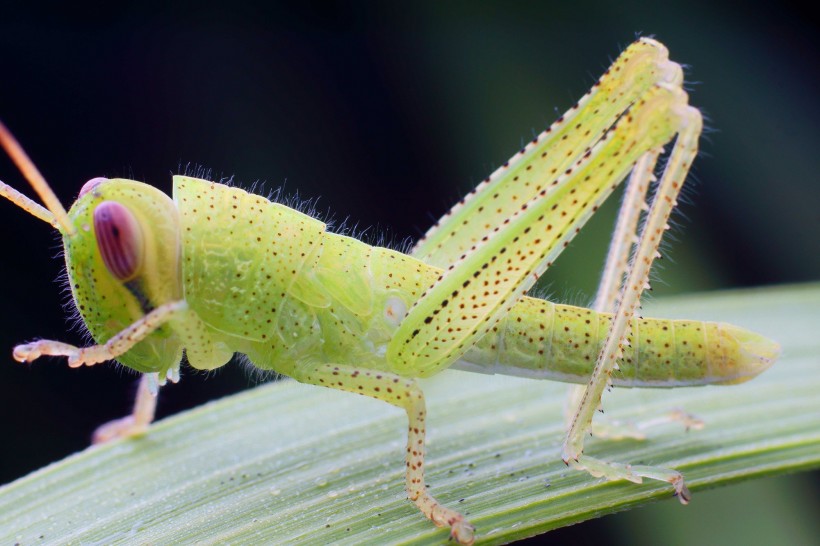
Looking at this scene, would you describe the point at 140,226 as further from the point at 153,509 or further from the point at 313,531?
the point at 313,531

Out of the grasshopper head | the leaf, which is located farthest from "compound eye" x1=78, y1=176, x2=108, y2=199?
the leaf

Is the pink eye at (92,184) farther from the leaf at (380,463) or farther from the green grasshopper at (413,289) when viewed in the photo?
the leaf at (380,463)

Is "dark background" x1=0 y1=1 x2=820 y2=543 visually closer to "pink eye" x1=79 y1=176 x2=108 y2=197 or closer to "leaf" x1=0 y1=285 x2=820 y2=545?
"leaf" x1=0 y1=285 x2=820 y2=545

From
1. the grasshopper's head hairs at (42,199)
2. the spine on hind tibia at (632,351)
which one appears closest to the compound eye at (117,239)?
the grasshopper's head hairs at (42,199)

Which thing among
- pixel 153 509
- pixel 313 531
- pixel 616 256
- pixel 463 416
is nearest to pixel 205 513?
pixel 153 509

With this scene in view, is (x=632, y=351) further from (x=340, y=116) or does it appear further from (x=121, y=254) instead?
(x=340, y=116)
